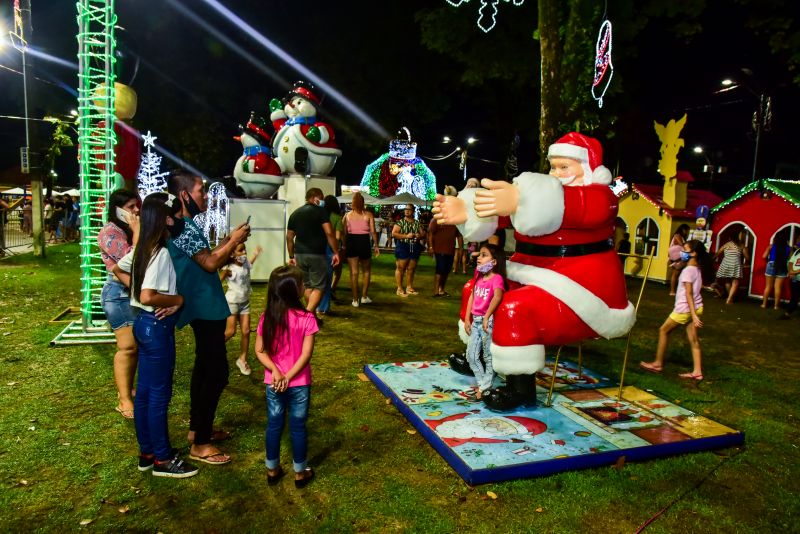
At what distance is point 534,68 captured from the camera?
1730 centimetres

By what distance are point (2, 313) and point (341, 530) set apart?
23.2ft

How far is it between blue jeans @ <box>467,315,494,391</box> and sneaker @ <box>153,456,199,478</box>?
2.27m

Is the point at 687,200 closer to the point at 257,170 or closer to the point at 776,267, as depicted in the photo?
the point at 776,267

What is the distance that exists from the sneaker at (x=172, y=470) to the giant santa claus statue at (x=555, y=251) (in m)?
2.14

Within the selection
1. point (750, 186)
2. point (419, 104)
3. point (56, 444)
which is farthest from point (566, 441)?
point (419, 104)

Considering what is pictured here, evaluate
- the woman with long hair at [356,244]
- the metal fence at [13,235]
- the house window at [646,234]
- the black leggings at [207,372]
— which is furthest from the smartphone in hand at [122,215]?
the house window at [646,234]

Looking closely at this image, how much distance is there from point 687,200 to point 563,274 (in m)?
14.1

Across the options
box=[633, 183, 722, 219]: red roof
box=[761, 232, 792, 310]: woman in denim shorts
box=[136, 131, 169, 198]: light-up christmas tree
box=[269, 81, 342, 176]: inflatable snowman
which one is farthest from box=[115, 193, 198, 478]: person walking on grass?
box=[136, 131, 169, 198]: light-up christmas tree

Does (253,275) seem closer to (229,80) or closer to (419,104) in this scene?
(419,104)

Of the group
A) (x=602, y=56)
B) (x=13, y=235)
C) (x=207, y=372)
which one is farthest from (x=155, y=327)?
(x=13, y=235)

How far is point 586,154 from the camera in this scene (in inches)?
158

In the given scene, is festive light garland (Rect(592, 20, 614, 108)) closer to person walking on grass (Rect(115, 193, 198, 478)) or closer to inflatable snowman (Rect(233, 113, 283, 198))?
inflatable snowman (Rect(233, 113, 283, 198))

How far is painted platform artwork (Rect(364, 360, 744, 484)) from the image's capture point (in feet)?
11.5

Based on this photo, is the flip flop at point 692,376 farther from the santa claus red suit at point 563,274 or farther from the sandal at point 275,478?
the sandal at point 275,478
